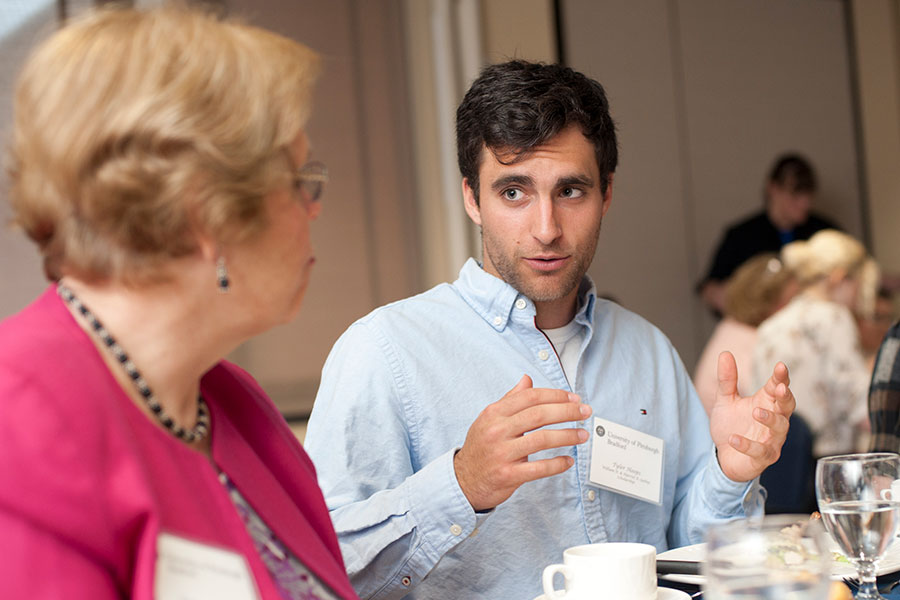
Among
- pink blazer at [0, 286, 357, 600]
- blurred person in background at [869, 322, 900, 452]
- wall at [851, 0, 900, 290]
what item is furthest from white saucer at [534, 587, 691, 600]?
wall at [851, 0, 900, 290]

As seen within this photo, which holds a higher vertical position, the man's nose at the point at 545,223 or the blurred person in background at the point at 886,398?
the man's nose at the point at 545,223

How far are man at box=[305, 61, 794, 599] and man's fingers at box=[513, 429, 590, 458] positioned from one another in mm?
152

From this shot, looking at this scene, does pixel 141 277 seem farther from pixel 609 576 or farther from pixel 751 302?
pixel 751 302

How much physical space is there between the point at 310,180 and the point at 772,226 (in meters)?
5.21

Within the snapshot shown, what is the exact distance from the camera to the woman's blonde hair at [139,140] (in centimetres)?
82

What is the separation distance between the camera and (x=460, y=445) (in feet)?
5.00

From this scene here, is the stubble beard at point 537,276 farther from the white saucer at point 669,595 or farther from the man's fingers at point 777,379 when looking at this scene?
the white saucer at point 669,595

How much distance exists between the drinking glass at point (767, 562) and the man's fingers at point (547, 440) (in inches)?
15.8

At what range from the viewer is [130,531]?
77 centimetres

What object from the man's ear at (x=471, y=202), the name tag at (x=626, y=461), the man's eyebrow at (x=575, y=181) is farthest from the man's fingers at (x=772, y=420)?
the man's ear at (x=471, y=202)

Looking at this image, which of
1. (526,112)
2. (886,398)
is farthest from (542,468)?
(886,398)

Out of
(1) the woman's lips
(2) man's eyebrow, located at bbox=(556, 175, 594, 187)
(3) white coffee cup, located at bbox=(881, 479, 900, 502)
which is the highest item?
(2) man's eyebrow, located at bbox=(556, 175, 594, 187)

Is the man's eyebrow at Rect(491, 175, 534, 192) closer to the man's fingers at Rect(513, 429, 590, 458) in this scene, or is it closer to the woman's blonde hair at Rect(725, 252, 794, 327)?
the man's fingers at Rect(513, 429, 590, 458)

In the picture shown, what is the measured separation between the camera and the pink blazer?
713 mm
